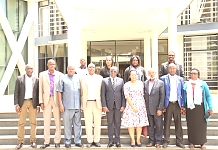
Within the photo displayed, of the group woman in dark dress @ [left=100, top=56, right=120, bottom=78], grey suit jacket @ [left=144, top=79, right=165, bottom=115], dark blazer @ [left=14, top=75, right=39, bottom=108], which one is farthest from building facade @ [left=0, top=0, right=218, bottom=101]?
grey suit jacket @ [left=144, top=79, right=165, bottom=115]

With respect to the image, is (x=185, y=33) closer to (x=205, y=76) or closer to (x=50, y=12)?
(x=205, y=76)

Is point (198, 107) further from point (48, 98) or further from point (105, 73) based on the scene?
point (48, 98)

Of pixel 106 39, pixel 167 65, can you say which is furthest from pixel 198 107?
pixel 106 39

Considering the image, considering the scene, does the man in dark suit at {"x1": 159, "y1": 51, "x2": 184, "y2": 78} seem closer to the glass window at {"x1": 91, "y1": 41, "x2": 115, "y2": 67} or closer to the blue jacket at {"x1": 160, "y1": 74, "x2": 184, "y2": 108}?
the blue jacket at {"x1": 160, "y1": 74, "x2": 184, "y2": 108}

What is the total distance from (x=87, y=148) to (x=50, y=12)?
55.8ft

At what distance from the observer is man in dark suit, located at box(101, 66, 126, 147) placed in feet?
19.4

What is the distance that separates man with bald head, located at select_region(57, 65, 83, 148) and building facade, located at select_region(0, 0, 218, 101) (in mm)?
5287

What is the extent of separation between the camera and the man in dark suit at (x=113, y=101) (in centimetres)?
592

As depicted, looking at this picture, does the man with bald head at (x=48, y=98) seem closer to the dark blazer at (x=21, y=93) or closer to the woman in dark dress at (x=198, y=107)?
the dark blazer at (x=21, y=93)

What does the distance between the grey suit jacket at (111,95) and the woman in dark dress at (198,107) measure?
1492 millimetres

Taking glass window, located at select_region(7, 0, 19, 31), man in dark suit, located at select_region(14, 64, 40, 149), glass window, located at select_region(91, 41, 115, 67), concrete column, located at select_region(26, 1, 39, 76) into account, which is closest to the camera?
man in dark suit, located at select_region(14, 64, 40, 149)

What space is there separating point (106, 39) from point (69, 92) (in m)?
10.1

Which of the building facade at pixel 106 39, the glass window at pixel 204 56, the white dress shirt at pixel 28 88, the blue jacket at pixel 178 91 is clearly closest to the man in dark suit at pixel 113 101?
the blue jacket at pixel 178 91

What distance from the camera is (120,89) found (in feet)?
19.6
